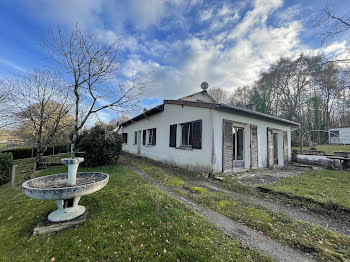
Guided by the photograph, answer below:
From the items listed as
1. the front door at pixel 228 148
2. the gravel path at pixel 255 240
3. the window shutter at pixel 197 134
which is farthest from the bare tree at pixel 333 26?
the gravel path at pixel 255 240

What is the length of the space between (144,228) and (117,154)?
258 inches

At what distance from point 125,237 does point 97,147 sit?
6388mm

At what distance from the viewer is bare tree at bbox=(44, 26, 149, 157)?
540 cm

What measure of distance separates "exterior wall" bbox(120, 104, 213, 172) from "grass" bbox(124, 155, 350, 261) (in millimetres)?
2721

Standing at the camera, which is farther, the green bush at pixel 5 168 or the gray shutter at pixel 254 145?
the gray shutter at pixel 254 145

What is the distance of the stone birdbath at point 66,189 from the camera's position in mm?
2258

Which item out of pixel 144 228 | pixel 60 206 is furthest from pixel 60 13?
pixel 144 228

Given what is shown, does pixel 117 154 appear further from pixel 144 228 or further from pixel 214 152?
pixel 144 228

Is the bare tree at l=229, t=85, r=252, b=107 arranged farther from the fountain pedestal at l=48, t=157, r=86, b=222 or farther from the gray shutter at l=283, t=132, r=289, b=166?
the fountain pedestal at l=48, t=157, r=86, b=222

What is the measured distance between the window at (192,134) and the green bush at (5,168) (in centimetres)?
827

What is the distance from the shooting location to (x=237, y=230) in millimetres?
2525

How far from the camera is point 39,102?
7.04 m

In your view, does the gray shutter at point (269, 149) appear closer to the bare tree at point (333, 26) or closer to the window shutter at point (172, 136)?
the bare tree at point (333, 26)

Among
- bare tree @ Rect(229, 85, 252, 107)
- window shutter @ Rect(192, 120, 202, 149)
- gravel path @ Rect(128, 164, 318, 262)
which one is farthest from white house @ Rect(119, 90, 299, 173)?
bare tree @ Rect(229, 85, 252, 107)
